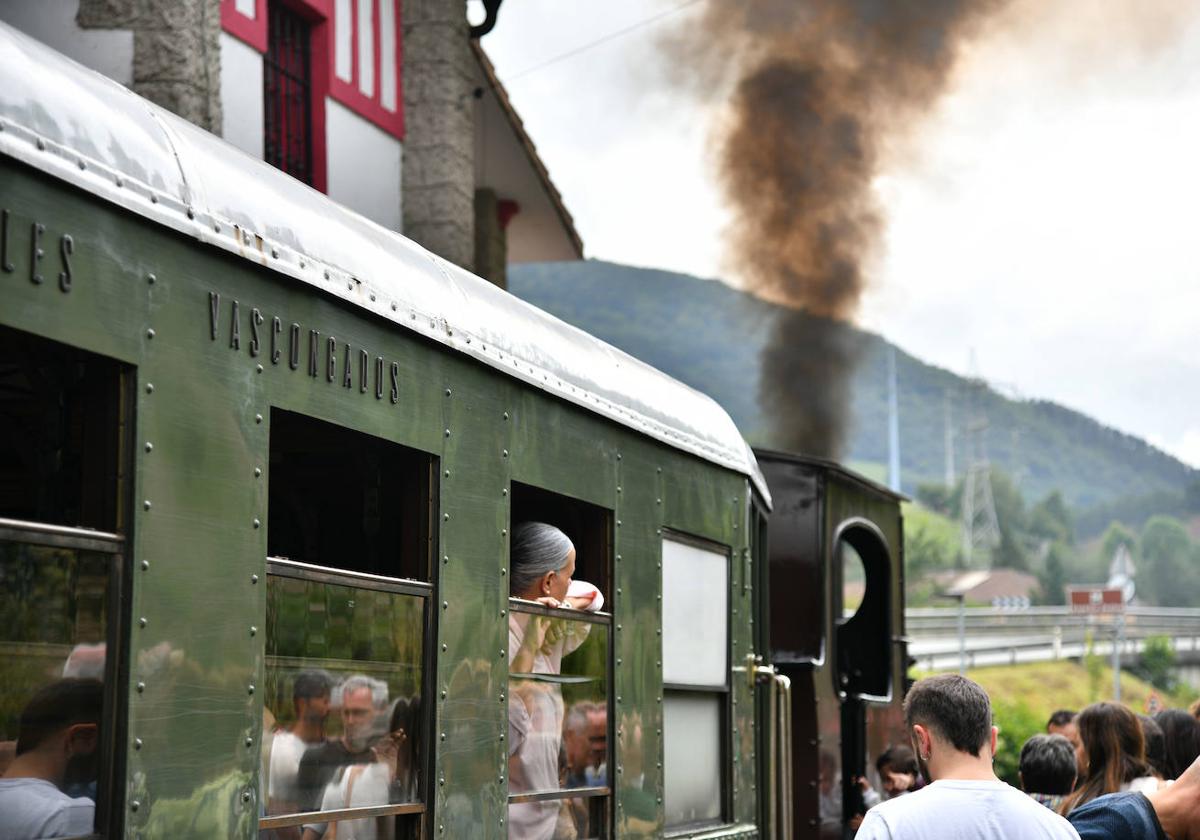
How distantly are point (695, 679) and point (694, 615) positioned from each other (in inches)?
8.6

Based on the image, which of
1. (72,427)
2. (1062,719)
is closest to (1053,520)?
(1062,719)

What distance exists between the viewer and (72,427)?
2.82 metres

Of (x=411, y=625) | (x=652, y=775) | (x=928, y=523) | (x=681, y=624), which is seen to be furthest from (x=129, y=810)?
(x=928, y=523)

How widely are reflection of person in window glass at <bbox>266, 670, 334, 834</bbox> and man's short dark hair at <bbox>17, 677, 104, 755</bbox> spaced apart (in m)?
0.56

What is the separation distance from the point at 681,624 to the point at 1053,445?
20146 centimetres

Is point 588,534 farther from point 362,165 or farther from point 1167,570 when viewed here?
point 1167,570

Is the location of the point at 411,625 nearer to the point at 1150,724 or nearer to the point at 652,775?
the point at 652,775

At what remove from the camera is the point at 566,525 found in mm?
4840

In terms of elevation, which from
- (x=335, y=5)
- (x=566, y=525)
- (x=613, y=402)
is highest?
(x=335, y=5)

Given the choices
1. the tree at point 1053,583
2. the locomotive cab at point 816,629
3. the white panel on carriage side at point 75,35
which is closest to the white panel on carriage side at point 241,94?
the white panel on carriage side at point 75,35

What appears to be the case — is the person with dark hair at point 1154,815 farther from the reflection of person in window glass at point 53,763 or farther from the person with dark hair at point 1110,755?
the reflection of person in window glass at point 53,763

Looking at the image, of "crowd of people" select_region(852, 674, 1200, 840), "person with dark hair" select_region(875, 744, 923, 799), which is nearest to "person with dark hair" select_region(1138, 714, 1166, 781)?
"crowd of people" select_region(852, 674, 1200, 840)

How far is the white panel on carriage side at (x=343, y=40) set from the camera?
11.8 metres

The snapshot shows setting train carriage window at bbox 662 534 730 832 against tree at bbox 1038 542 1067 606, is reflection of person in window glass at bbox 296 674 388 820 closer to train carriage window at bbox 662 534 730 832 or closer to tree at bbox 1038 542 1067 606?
train carriage window at bbox 662 534 730 832
